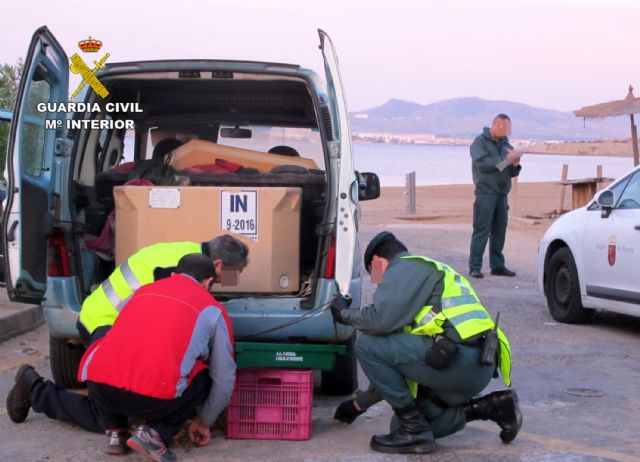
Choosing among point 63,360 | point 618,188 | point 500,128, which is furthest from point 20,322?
point 500,128

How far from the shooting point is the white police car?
9203 mm

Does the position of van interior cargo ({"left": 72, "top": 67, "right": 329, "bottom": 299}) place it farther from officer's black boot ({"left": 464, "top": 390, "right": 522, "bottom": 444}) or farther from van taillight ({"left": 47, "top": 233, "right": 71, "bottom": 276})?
officer's black boot ({"left": 464, "top": 390, "right": 522, "bottom": 444})

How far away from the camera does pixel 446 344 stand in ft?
18.5

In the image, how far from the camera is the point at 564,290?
10375mm

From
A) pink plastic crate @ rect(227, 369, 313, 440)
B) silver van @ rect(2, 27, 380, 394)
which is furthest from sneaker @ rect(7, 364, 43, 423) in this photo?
pink plastic crate @ rect(227, 369, 313, 440)

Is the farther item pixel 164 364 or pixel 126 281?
pixel 126 281

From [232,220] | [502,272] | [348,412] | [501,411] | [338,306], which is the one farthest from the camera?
[502,272]

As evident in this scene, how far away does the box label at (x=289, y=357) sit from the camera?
247 inches

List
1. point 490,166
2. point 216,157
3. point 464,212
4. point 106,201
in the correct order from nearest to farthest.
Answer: point 106,201 → point 216,157 → point 490,166 → point 464,212

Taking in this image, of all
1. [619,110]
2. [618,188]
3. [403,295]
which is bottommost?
[403,295]

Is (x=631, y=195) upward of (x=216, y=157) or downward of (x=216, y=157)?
downward

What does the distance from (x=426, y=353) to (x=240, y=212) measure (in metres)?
1.60

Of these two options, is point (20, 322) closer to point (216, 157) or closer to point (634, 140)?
point (216, 157)

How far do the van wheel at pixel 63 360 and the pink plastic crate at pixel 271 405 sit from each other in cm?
134
